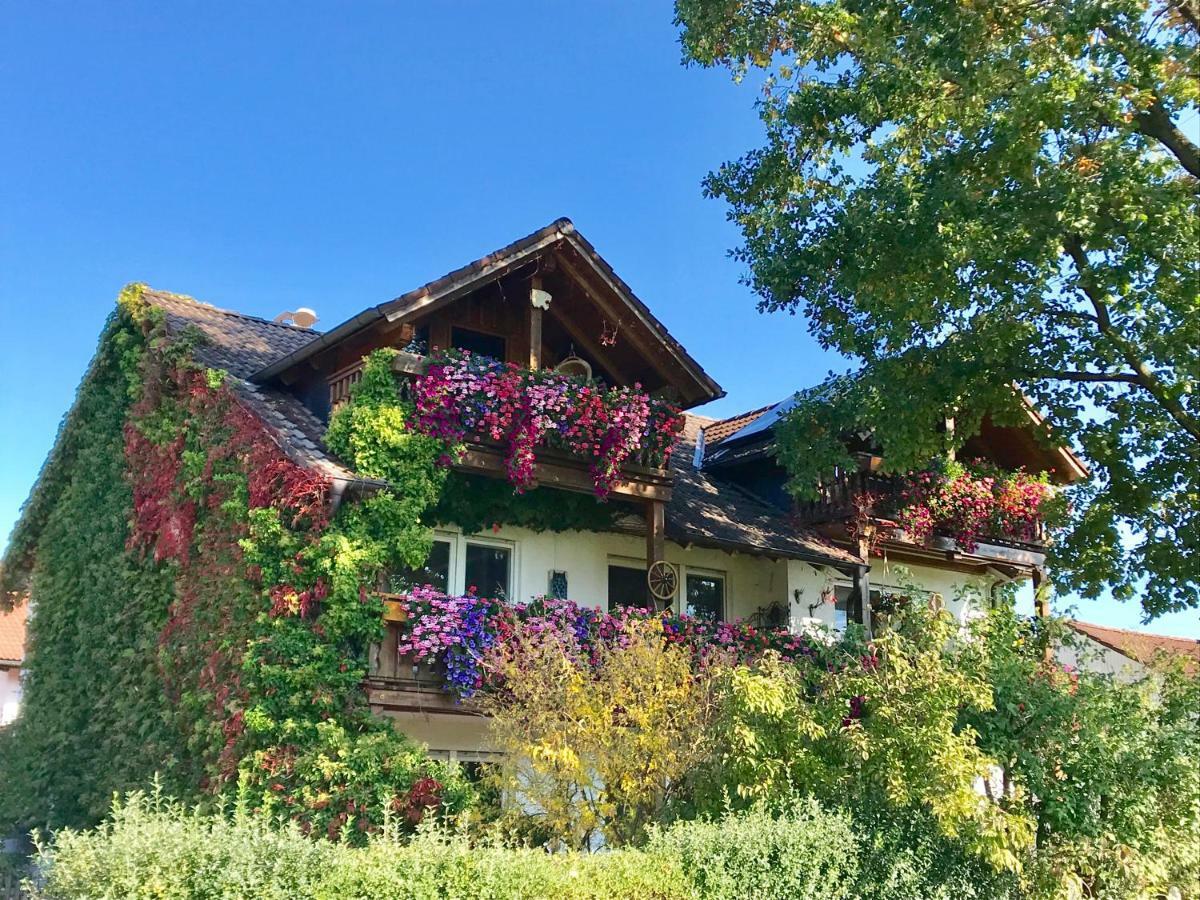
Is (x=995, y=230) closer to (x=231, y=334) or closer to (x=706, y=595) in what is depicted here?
(x=706, y=595)

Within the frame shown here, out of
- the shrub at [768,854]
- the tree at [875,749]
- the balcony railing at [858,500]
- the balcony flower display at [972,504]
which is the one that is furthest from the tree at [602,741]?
the balcony flower display at [972,504]

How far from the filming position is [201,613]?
1490 centimetres

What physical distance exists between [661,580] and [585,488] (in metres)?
1.79

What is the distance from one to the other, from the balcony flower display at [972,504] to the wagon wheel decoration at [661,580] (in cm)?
524

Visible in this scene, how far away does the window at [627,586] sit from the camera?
17.7 metres

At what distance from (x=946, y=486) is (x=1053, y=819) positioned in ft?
31.2

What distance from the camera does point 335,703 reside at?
12.9m

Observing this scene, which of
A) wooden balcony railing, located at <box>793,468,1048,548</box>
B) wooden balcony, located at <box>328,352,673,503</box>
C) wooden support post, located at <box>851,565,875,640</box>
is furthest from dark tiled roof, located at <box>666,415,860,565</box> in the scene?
wooden balcony, located at <box>328,352,673,503</box>

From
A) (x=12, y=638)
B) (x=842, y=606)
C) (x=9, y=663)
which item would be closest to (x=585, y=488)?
(x=842, y=606)

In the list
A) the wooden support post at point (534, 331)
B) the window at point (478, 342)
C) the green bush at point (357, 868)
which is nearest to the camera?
the green bush at point (357, 868)

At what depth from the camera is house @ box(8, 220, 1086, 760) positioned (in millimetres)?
14789

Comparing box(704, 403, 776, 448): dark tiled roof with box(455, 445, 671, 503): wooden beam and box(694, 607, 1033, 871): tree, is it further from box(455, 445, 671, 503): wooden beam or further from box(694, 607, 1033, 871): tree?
box(694, 607, 1033, 871): tree

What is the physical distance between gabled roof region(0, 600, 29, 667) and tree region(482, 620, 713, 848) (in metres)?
23.0

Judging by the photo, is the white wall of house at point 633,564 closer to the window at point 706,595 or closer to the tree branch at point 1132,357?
the window at point 706,595
